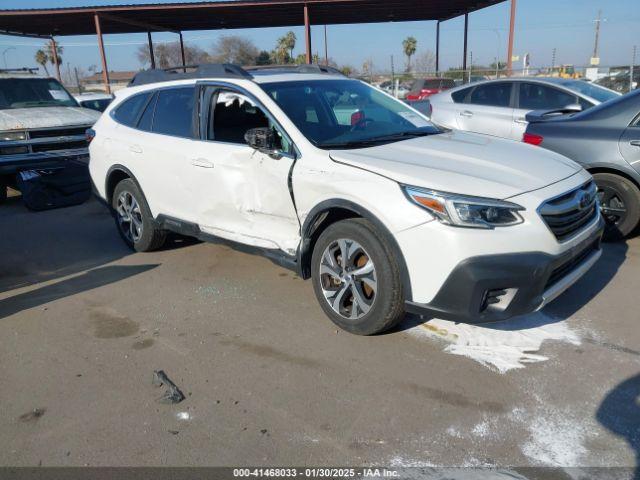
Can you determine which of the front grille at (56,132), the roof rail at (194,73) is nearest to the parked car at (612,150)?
the roof rail at (194,73)

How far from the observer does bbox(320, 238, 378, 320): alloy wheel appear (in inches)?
138

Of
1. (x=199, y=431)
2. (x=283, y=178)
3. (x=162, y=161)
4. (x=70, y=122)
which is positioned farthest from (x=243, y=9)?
(x=199, y=431)

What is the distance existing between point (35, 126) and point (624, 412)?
28.0ft

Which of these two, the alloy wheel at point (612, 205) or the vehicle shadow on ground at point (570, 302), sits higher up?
the alloy wheel at point (612, 205)

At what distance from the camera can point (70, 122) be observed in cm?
870

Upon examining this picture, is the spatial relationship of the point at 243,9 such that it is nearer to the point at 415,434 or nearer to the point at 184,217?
the point at 184,217

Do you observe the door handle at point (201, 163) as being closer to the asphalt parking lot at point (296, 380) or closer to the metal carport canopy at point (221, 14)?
the asphalt parking lot at point (296, 380)

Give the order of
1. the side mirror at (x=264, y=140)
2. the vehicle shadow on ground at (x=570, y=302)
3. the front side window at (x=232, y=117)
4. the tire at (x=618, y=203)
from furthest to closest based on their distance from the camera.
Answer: the tire at (x=618, y=203) < the front side window at (x=232, y=117) < the side mirror at (x=264, y=140) < the vehicle shadow on ground at (x=570, y=302)

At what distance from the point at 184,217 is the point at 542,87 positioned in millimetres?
5878

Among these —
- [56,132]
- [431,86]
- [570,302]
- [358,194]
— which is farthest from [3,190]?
[431,86]

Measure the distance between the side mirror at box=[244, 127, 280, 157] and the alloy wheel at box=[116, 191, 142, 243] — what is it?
2.09 metres

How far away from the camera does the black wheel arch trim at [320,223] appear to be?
3268mm

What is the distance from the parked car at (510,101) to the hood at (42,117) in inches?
234

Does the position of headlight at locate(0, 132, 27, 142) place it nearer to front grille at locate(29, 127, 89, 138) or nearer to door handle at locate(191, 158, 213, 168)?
front grille at locate(29, 127, 89, 138)
